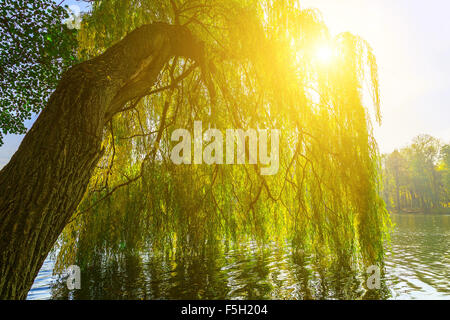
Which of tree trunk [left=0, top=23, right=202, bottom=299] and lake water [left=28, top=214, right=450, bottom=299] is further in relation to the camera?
lake water [left=28, top=214, right=450, bottom=299]

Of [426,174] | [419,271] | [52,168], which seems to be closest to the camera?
[52,168]

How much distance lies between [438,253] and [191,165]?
760cm

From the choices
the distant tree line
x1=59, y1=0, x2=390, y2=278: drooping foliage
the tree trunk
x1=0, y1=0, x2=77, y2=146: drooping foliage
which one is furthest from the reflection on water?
the distant tree line

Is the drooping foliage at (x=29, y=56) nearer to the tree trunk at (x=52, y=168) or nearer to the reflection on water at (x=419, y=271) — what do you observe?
the tree trunk at (x=52, y=168)

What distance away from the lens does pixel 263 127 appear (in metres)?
3.20

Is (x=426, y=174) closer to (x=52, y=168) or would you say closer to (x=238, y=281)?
(x=238, y=281)

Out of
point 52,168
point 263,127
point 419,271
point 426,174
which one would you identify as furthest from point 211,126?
point 426,174

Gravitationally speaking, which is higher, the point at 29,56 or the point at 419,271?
the point at 29,56

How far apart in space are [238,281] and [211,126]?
105 inches

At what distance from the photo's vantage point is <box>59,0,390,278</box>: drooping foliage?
9.53ft

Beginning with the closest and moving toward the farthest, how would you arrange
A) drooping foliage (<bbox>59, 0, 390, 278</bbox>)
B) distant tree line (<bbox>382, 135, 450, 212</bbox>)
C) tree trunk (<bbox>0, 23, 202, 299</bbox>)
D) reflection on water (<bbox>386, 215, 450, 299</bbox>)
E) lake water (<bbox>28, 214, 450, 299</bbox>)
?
tree trunk (<bbox>0, 23, 202, 299</bbox>), drooping foliage (<bbox>59, 0, 390, 278</bbox>), lake water (<bbox>28, 214, 450, 299</bbox>), reflection on water (<bbox>386, 215, 450, 299</bbox>), distant tree line (<bbox>382, 135, 450, 212</bbox>)

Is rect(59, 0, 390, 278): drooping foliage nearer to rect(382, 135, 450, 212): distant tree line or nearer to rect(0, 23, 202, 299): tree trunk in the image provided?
rect(0, 23, 202, 299): tree trunk
